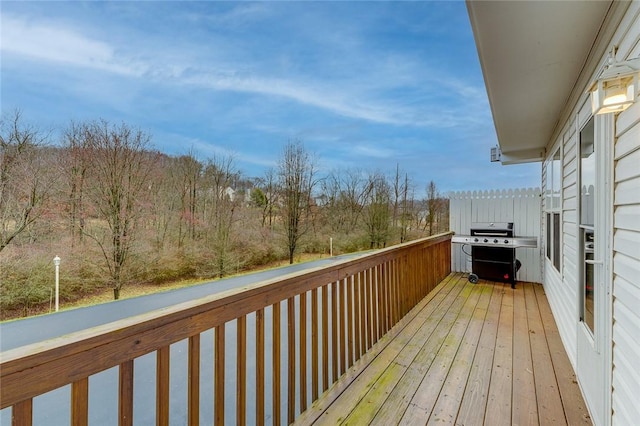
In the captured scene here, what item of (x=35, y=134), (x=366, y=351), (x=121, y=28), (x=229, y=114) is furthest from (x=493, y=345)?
(x=229, y=114)

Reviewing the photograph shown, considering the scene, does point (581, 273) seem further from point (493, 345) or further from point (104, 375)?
point (104, 375)

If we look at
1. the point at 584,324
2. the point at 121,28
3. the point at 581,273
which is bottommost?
the point at 584,324

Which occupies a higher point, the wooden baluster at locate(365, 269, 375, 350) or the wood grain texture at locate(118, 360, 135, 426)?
the wood grain texture at locate(118, 360, 135, 426)

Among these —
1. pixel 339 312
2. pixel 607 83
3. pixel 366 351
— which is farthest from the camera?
pixel 366 351

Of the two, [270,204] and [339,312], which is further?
[270,204]

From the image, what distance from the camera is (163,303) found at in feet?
16.8

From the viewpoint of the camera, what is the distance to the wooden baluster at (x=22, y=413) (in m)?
0.71

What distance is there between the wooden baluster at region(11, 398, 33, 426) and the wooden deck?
4.78 ft

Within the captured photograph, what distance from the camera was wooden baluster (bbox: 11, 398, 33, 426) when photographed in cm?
71

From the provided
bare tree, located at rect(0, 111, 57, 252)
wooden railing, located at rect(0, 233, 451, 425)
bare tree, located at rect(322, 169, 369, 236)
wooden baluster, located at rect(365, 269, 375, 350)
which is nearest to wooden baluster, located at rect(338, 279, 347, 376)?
wooden railing, located at rect(0, 233, 451, 425)

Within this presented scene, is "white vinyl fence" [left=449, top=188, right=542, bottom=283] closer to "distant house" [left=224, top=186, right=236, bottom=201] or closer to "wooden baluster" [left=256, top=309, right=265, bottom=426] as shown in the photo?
"wooden baluster" [left=256, top=309, right=265, bottom=426]

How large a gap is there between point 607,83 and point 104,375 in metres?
3.77

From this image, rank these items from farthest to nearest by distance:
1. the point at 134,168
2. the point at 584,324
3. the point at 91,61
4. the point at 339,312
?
the point at 134,168, the point at 91,61, the point at 339,312, the point at 584,324

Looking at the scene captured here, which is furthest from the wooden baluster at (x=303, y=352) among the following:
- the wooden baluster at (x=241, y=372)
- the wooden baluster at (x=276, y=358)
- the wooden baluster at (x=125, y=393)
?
the wooden baluster at (x=125, y=393)
